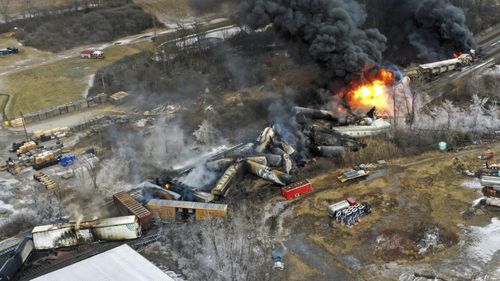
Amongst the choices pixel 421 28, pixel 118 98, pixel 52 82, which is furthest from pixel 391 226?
pixel 52 82

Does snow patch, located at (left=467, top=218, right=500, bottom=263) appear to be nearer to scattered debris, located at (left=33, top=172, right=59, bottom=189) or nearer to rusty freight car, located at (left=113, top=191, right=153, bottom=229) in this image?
rusty freight car, located at (left=113, top=191, right=153, bottom=229)

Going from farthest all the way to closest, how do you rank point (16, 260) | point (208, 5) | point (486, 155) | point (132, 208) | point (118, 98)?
point (208, 5) → point (118, 98) → point (486, 155) → point (132, 208) → point (16, 260)

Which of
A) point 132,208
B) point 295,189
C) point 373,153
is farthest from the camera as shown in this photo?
point 373,153

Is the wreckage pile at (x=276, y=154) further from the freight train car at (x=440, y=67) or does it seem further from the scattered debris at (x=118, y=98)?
the scattered debris at (x=118, y=98)

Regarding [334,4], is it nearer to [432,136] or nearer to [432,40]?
[432,136]

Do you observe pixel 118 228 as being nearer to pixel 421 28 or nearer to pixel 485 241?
pixel 485 241

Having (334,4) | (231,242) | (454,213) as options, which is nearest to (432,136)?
(454,213)
